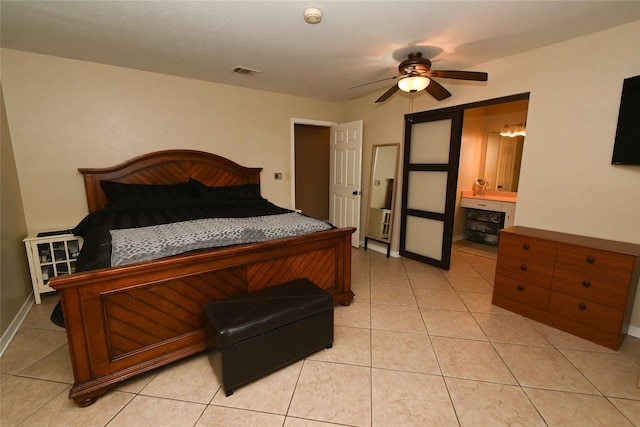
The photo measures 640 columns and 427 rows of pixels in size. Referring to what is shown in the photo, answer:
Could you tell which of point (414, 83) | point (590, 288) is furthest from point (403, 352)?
point (414, 83)

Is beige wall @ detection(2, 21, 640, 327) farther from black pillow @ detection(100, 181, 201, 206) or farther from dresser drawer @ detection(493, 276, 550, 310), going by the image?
dresser drawer @ detection(493, 276, 550, 310)

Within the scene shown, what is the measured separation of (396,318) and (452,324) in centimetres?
46

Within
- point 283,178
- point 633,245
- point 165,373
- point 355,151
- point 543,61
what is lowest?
point 165,373

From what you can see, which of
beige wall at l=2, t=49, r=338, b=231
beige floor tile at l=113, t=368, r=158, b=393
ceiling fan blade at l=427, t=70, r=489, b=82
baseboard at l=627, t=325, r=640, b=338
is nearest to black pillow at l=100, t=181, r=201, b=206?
beige wall at l=2, t=49, r=338, b=231

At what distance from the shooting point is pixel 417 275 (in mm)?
3393

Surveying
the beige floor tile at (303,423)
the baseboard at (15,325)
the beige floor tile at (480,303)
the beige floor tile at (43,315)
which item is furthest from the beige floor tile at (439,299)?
the baseboard at (15,325)

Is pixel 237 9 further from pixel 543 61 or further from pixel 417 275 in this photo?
pixel 417 275

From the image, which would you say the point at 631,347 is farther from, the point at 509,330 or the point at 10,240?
the point at 10,240

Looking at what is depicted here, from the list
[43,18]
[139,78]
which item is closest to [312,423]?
[43,18]

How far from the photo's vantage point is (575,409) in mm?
1514

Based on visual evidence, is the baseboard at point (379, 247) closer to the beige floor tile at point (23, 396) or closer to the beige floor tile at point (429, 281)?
the beige floor tile at point (429, 281)

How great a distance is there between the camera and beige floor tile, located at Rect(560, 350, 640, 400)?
164 centimetres

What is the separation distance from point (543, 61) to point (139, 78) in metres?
4.12

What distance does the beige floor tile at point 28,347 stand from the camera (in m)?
1.86
